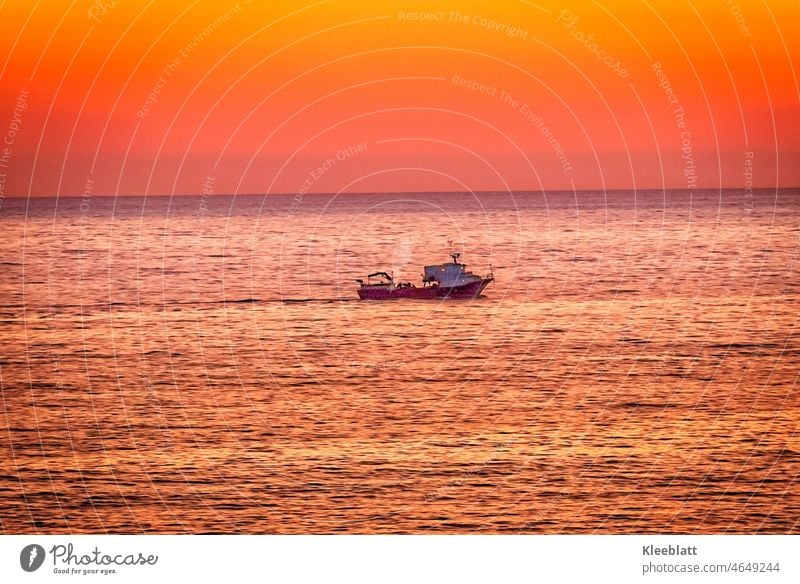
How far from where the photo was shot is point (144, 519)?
102ft

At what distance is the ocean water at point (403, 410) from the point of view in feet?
104

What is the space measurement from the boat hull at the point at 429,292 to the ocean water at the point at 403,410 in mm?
1356

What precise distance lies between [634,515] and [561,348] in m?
31.5

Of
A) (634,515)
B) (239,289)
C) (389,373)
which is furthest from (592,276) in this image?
(634,515)

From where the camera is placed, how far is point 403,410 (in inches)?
1805
